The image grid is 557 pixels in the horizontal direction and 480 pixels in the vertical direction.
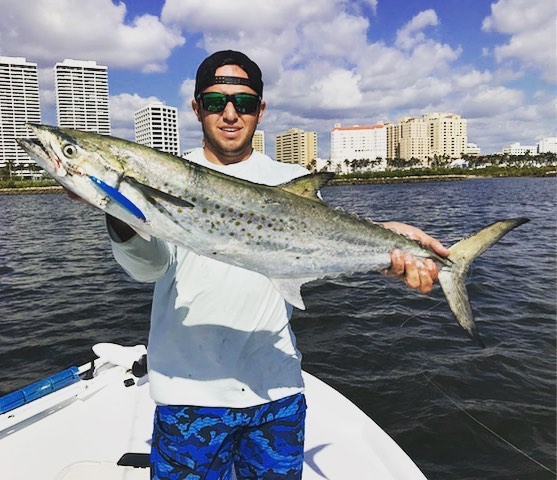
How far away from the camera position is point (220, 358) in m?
2.98

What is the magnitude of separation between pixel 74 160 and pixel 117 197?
354mm

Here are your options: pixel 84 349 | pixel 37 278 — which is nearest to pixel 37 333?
pixel 84 349

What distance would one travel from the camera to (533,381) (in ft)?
28.7

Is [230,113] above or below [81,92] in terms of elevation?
below

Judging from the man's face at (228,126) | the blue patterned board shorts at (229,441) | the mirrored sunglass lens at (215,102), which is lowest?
the blue patterned board shorts at (229,441)

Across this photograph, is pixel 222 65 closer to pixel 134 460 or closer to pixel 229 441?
pixel 229 441

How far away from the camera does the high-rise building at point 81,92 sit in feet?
609

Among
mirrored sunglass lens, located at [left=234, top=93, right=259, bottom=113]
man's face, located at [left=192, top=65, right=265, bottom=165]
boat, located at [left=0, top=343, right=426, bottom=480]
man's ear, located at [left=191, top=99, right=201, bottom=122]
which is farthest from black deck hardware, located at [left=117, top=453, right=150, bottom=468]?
mirrored sunglass lens, located at [left=234, top=93, right=259, bottom=113]

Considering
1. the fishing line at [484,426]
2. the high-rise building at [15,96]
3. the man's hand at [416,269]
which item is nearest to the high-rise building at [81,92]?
the high-rise building at [15,96]

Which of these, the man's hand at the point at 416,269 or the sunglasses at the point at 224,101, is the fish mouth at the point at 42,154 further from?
the man's hand at the point at 416,269

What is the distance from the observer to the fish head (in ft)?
8.57

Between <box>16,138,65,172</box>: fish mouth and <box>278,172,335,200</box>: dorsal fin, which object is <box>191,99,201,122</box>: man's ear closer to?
<box>278,172,335,200</box>: dorsal fin

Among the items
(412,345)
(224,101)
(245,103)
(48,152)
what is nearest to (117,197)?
(48,152)

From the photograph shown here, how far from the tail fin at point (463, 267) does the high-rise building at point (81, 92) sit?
20456 centimetres
